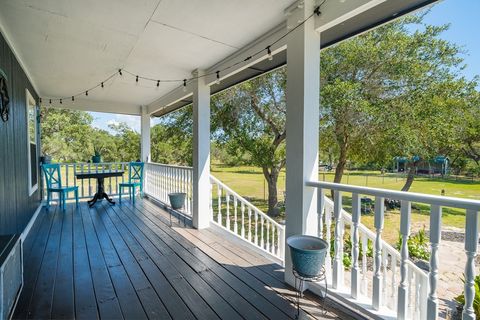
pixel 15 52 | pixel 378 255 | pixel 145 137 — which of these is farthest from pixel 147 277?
pixel 145 137

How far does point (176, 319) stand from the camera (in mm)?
1684

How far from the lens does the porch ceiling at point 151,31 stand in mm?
2113

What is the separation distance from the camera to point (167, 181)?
5262 mm

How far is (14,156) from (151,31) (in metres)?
2.40

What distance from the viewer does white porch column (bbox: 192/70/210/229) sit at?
3814mm

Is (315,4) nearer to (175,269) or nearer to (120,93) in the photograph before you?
(175,269)

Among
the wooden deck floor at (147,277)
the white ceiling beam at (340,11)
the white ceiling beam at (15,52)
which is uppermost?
the white ceiling beam at (15,52)

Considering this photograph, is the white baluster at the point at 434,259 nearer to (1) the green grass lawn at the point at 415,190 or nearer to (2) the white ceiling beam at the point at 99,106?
(2) the white ceiling beam at the point at 99,106

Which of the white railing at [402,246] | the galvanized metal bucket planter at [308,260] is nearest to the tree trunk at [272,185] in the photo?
the white railing at [402,246]

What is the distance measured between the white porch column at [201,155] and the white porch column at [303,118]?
6.40 ft

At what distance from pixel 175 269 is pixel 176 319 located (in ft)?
2.54

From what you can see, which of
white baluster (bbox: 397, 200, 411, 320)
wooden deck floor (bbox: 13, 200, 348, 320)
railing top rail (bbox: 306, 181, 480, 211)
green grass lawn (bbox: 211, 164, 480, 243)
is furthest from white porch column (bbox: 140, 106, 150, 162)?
white baluster (bbox: 397, 200, 411, 320)

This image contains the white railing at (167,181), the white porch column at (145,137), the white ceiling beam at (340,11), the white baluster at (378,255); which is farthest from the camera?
the white porch column at (145,137)

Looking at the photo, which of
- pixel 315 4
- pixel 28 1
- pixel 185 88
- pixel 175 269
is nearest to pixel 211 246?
pixel 175 269
